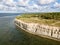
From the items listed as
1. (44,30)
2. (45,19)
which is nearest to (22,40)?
(44,30)

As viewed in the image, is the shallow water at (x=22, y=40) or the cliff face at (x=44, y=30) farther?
the cliff face at (x=44, y=30)

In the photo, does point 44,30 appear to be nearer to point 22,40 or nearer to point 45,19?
point 22,40

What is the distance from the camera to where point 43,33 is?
62.7m

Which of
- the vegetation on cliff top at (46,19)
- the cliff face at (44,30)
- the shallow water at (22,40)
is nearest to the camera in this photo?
the shallow water at (22,40)

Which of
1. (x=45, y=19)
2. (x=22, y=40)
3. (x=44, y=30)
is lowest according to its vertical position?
(x=22, y=40)

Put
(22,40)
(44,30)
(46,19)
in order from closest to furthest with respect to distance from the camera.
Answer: (22,40) < (44,30) < (46,19)

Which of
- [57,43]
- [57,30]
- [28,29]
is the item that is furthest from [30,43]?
[28,29]

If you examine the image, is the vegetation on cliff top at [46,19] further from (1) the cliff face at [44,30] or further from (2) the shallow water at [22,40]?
(2) the shallow water at [22,40]

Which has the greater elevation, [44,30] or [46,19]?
[44,30]

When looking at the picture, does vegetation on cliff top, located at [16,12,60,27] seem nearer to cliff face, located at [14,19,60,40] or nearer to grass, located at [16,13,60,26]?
grass, located at [16,13,60,26]

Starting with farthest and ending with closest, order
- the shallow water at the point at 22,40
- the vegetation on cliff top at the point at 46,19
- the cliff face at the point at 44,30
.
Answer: the vegetation on cliff top at the point at 46,19, the cliff face at the point at 44,30, the shallow water at the point at 22,40

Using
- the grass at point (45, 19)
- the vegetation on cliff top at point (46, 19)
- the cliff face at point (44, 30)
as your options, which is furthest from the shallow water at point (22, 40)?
the vegetation on cliff top at point (46, 19)

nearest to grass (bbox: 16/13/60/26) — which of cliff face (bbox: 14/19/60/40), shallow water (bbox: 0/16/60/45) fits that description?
cliff face (bbox: 14/19/60/40)

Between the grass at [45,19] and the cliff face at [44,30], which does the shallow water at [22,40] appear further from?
the grass at [45,19]
